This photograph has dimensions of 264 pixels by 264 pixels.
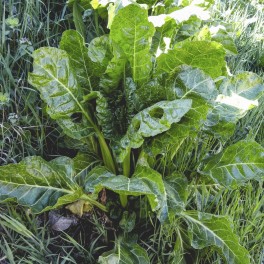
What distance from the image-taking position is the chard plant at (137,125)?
1728mm

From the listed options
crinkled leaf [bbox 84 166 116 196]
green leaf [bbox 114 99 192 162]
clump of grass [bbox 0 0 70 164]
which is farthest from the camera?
clump of grass [bbox 0 0 70 164]

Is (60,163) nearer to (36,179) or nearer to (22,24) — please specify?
(36,179)

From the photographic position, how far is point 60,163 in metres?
1.94

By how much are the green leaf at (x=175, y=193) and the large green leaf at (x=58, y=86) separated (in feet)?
1.44

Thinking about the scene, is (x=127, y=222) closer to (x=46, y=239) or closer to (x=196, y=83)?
(x=46, y=239)

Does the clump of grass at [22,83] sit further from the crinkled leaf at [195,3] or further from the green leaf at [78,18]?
the crinkled leaf at [195,3]

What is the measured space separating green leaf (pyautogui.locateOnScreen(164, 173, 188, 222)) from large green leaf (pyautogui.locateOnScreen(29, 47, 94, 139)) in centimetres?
44

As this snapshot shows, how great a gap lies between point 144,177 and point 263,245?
2.38 ft

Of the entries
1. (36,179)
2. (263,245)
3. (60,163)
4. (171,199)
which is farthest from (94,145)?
(263,245)

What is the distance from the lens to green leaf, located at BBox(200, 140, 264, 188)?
1.97 meters

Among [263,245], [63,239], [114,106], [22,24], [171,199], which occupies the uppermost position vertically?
[22,24]

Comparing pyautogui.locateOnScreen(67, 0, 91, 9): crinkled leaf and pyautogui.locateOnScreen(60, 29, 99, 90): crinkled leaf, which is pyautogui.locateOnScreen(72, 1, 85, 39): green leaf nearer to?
pyautogui.locateOnScreen(67, 0, 91, 9): crinkled leaf

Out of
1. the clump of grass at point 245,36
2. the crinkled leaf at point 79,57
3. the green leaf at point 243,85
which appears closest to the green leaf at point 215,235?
the green leaf at point 243,85

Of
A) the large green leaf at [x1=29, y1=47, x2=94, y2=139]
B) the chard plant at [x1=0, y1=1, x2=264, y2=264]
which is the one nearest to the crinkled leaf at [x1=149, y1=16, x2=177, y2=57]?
the chard plant at [x1=0, y1=1, x2=264, y2=264]
